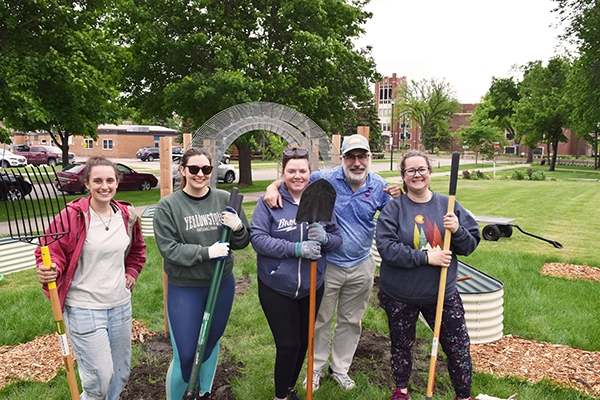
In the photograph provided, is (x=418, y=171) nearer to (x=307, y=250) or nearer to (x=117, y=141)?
(x=307, y=250)

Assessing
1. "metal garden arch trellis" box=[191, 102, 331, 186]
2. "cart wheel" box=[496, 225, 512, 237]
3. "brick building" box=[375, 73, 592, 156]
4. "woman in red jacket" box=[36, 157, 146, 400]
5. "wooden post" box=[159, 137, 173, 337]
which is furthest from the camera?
"brick building" box=[375, 73, 592, 156]

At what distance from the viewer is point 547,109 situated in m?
→ 41.2

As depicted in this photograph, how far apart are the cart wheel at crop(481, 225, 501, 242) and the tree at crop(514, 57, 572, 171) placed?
32.8 metres

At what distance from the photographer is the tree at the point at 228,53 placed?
16.1 meters

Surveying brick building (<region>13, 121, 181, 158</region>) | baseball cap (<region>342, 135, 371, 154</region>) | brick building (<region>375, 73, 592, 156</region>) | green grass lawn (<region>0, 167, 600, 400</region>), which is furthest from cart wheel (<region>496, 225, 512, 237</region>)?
brick building (<region>375, 73, 592, 156</region>)

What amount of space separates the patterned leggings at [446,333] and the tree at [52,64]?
35.8 ft

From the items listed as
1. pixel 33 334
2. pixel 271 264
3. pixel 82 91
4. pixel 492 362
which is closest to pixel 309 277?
pixel 271 264

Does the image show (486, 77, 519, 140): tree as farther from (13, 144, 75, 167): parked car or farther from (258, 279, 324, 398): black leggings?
(258, 279, 324, 398): black leggings

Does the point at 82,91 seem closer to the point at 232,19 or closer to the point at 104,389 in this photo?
the point at 232,19

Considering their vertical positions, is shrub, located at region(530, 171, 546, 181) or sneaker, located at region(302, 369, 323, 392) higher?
shrub, located at region(530, 171, 546, 181)

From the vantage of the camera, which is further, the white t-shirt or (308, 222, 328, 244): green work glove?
(308, 222, 328, 244): green work glove

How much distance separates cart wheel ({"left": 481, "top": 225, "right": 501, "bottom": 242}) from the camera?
33.2 ft

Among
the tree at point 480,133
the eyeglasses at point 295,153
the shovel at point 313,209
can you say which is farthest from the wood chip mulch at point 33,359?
the tree at point 480,133

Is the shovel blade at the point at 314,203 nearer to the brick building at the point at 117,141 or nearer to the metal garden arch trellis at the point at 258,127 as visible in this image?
the metal garden arch trellis at the point at 258,127
